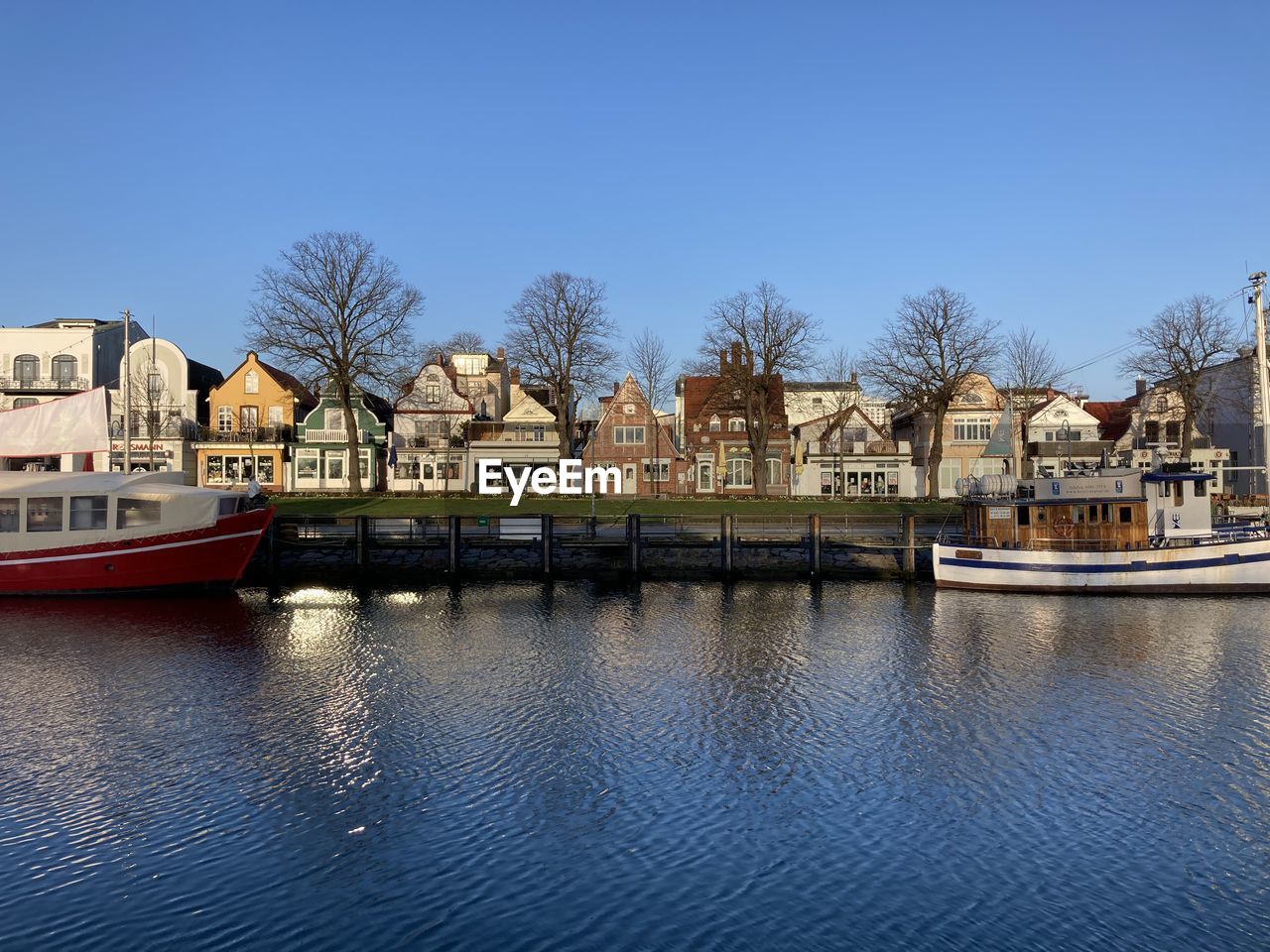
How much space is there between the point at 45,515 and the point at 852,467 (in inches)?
2192

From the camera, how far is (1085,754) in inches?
699

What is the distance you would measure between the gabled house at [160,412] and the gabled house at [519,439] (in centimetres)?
2132

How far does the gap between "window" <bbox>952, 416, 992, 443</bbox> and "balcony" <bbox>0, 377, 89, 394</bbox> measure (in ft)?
217

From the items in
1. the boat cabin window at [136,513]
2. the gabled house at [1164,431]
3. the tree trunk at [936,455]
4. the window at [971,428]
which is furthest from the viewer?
the window at [971,428]

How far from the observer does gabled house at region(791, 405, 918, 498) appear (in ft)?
246

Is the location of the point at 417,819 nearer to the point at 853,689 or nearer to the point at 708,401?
the point at 853,689

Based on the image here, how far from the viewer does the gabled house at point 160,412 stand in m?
71.4

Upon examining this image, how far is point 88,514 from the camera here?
35906 mm

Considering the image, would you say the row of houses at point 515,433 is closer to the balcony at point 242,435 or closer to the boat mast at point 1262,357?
the balcony at point 242,435

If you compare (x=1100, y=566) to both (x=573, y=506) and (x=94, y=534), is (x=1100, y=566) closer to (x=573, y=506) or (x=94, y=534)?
(x=573, y=506)

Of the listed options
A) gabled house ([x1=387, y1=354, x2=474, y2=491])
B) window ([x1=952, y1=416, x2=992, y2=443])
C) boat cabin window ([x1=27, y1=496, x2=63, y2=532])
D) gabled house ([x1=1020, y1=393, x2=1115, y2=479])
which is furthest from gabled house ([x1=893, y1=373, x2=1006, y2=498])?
boat cabin window ([x1=27, y1=496, x2=63, y2=532])

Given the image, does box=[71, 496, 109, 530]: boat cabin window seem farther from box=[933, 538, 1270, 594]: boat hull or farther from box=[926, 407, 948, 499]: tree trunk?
box=[926, 407, 948, 499]: tree trunk

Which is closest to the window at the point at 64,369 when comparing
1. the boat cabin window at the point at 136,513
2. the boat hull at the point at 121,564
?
the boat hull at the point at 121,564

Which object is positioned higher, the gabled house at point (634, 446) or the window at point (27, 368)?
the window at point (27, 368)
